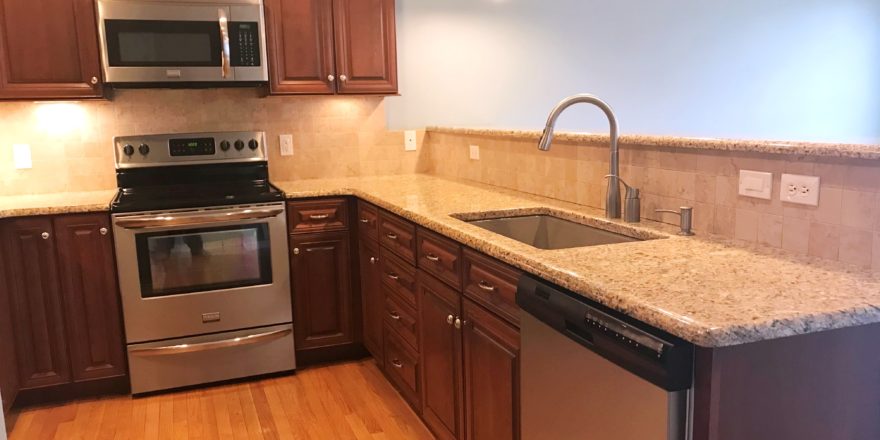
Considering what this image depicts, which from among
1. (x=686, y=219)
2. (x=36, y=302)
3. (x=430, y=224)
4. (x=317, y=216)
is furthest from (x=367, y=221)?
(x=686, y=219)

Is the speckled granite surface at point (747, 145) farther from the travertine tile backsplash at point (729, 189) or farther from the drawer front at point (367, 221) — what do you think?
the drawer front at point (367, 221)

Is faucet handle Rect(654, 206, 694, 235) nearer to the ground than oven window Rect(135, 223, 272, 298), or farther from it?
farther from it

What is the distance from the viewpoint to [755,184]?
6.31ft

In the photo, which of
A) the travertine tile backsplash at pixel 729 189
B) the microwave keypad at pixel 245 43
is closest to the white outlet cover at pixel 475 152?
the travertine tile backsplash at pixel 729 189

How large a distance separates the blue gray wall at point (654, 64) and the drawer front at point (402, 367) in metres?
1.71

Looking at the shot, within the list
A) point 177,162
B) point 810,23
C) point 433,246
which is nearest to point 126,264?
point 177,162

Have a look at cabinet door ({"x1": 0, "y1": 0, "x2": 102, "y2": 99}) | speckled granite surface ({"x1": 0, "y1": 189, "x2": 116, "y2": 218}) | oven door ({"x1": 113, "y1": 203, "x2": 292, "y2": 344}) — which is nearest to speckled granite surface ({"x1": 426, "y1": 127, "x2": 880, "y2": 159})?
oven door ({"x1": 113, "y1": 203, "x2": 292, "y2": 344})

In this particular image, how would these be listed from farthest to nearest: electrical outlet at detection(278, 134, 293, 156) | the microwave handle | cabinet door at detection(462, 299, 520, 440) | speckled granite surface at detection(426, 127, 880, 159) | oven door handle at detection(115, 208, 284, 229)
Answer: electrical outlet at detection(278, 134, 293, 156), the microwave handle, oven door handle at detection(115, 208, 284, 229), cabinet door at detection(462, 299, 520, 440), speckled granite surface at detection(426, 127, 880, 159)

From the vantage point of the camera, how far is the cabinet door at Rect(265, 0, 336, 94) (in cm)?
350

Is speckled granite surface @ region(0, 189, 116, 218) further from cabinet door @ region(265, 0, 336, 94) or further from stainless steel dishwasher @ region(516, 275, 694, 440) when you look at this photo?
stainless steel dishwasher @ region(516, 275, 694, 440)

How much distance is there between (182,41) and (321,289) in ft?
4.47

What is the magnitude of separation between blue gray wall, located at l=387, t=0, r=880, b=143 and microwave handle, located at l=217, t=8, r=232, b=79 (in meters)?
1.28

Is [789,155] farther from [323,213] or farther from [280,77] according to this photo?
[280,77]

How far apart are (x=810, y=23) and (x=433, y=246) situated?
4210 mm
